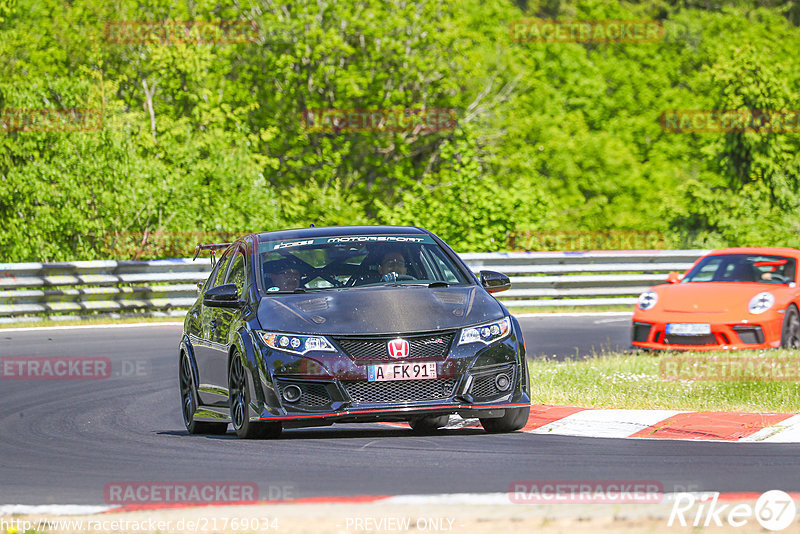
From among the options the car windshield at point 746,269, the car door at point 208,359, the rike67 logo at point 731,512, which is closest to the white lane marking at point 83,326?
the car windshield at point 746,269

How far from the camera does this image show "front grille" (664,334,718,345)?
14852 mm

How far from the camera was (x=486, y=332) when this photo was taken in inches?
326

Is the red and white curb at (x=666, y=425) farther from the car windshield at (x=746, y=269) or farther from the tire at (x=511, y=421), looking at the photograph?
the car windshield at (x=746, y=269)

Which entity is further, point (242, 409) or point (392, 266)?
point (392, 266)

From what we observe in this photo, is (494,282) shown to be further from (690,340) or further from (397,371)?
(690,340)

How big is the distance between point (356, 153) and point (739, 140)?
12949 millimetres

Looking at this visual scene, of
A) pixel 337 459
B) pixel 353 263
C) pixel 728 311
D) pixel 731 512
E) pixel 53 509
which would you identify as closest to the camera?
pixel 731 512

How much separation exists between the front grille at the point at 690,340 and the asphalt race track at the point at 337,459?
614 cm

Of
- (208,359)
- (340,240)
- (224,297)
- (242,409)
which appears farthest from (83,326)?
(242,409)

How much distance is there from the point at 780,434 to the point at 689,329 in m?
6.82

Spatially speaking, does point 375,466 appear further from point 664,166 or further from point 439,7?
point 664,166

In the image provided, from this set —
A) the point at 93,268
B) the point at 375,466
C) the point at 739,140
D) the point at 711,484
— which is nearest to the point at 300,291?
the point at 375,466

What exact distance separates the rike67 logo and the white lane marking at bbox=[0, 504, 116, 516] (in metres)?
2.49

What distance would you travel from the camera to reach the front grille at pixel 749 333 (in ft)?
48.7
